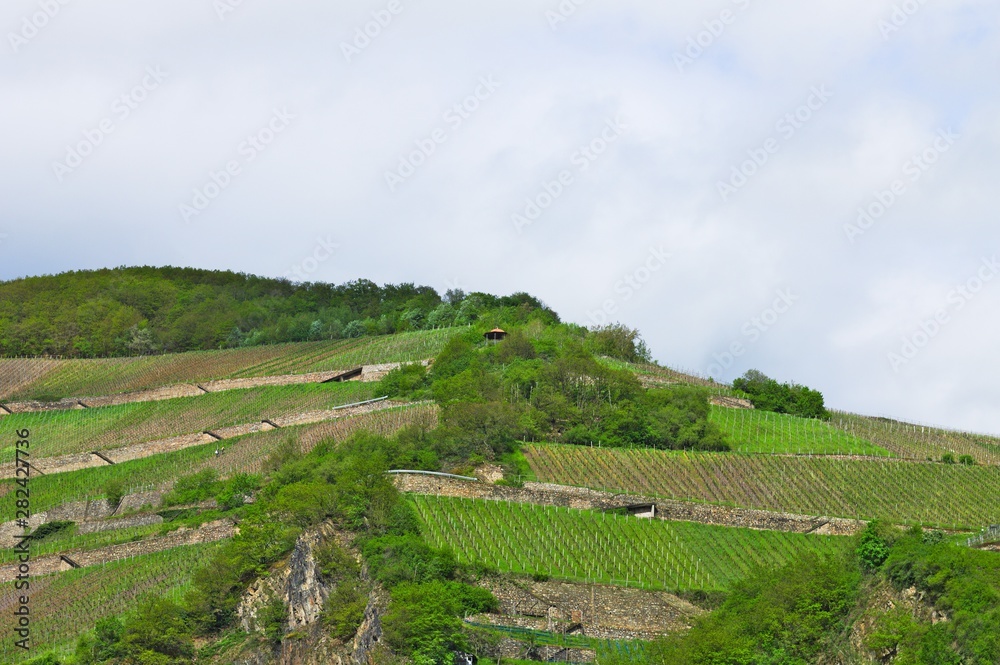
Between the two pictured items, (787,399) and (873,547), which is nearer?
(873,547)

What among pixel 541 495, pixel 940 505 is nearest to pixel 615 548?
pixel 541 495

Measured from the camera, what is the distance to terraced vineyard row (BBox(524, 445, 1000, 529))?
7800 centimetres

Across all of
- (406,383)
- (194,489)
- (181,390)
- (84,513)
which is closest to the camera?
(194,489)

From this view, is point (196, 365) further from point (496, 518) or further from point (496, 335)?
point (496, 518)

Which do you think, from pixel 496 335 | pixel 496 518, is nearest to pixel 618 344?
pixel 496 335

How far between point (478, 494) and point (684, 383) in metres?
29.9

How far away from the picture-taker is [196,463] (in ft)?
305

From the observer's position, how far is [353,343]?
12350 cm

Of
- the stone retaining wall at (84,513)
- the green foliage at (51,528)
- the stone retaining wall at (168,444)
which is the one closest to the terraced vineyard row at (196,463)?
the stone retaining wall at (84,513)

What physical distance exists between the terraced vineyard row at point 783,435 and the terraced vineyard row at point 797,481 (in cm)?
245

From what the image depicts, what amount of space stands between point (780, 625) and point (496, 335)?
176ft

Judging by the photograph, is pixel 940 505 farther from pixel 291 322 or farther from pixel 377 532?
pixel 291 322

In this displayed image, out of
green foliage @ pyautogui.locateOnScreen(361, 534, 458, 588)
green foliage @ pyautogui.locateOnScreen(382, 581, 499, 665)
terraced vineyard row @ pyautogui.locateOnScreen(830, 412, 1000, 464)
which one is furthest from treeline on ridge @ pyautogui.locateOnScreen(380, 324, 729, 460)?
green foliage @ pyautogui.locateOnScreen(382, 581, 499, 665)

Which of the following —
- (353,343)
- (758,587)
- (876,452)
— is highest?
(353,343)
